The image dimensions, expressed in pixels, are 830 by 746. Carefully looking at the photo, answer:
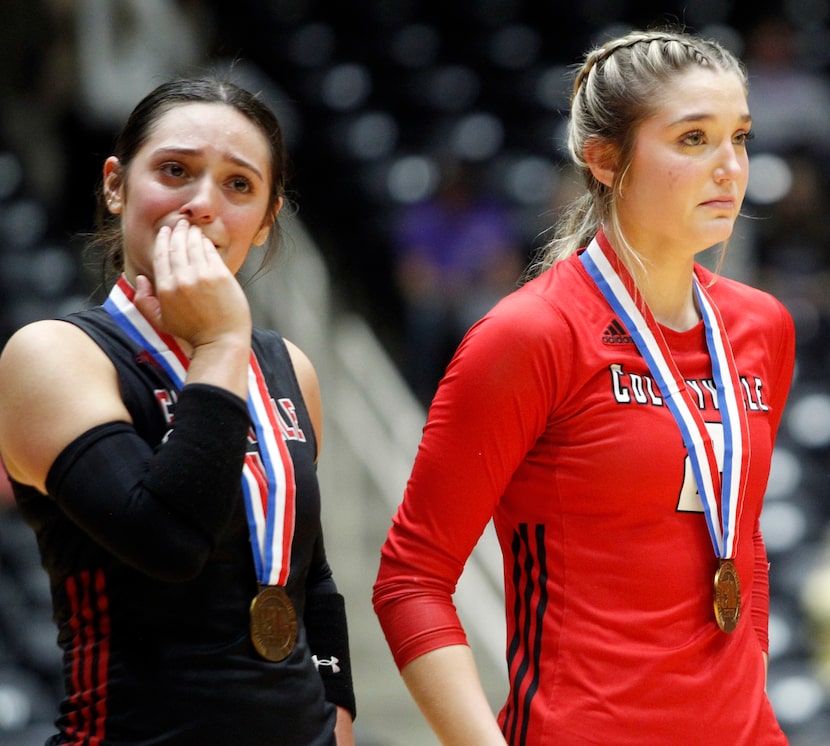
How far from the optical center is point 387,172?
7945 mm

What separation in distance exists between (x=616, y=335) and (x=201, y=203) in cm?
66

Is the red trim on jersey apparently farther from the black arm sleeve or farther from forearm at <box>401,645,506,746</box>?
forearm at <box>401,645,506,746</box>

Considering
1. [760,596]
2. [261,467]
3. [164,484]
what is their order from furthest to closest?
[760,596], [261,467], [164,484]

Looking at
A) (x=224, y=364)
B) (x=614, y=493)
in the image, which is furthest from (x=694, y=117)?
(x=224, y=364)

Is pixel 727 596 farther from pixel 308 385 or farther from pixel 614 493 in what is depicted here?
pixel 308 385

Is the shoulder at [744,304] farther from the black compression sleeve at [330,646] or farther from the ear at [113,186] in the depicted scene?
the ear at [113,186]

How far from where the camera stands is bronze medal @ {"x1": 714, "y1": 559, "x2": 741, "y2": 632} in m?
1.94

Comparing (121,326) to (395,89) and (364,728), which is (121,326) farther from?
(395,89)

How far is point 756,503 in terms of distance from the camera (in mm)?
2117

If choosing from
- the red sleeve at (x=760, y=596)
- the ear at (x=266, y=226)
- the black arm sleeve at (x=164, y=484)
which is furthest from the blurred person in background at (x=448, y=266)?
the black arm sleeve at (x=164, y=484)

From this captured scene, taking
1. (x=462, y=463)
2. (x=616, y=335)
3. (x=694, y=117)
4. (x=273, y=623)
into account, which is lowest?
(x=273, y=623)

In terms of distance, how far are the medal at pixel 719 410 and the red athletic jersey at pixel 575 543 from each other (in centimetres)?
2

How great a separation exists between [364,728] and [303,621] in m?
3.54

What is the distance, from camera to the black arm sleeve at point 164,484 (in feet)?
5.29
